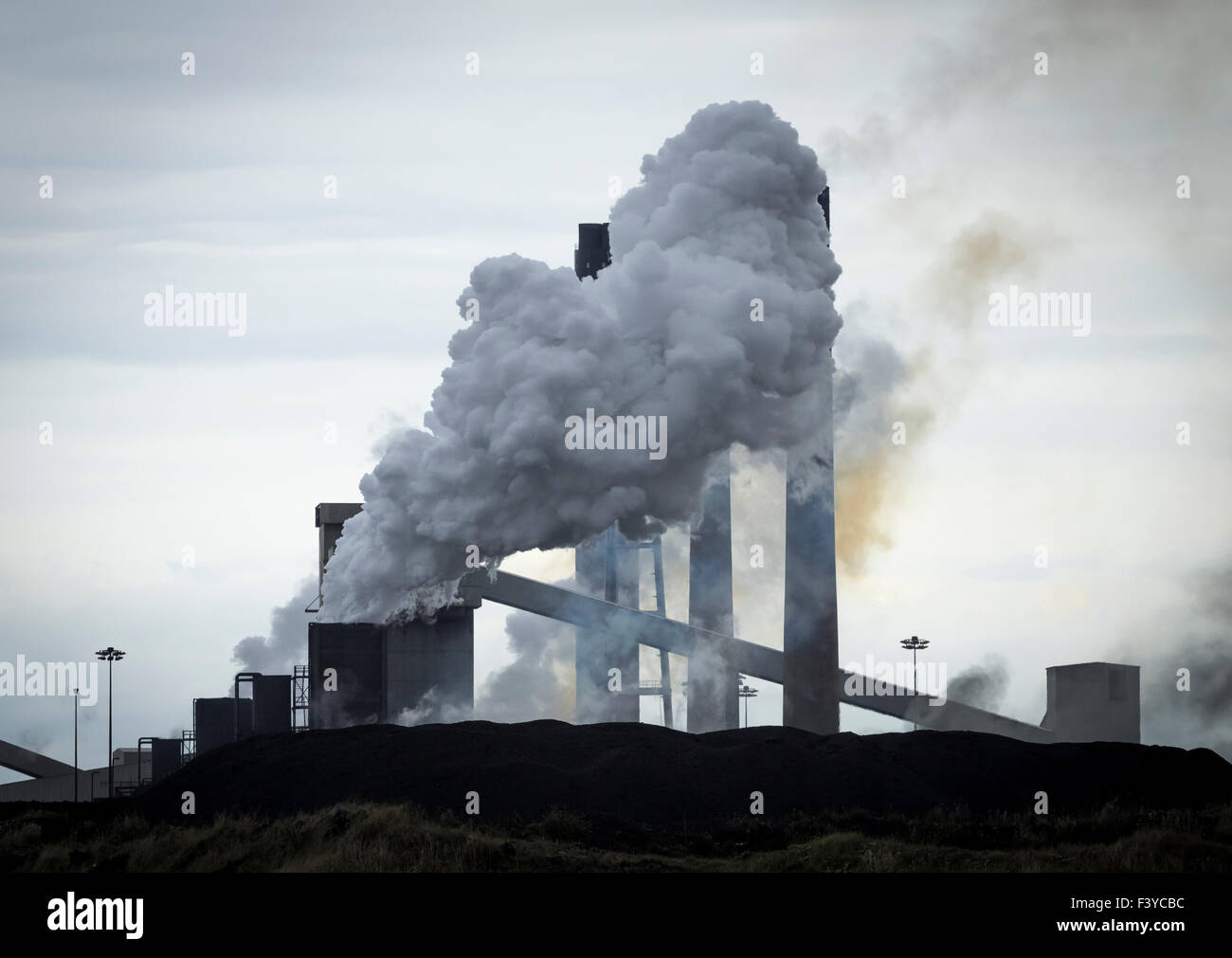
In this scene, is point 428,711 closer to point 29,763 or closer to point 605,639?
point 605,639

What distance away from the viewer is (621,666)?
278 feet

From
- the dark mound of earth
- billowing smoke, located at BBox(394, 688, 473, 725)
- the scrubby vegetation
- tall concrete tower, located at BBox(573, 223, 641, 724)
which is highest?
tall concrete tower, located at BBox(573, 223, 641, 724)

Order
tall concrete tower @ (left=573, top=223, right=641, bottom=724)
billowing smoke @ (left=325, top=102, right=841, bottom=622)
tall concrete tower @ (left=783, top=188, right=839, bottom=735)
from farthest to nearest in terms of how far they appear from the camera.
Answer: tall concrete tower @ (left=573, top=223, right=641, bottom=724)
tall concrete tower @ (left=783, top=188, right=839, bottom=735)
billowing smoke @ (left=325, top=102, right=841, bottom=622)

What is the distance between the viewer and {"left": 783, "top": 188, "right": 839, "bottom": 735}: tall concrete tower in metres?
69.0

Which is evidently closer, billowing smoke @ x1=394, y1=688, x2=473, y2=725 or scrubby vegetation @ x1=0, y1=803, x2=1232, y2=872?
scrubby vegetation @ x1=0, y1=803, x2=1232, y2=872

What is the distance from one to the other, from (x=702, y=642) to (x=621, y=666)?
31.1 ft

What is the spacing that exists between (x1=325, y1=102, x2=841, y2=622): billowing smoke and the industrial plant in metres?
7.93

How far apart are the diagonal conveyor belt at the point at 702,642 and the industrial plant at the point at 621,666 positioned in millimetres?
72

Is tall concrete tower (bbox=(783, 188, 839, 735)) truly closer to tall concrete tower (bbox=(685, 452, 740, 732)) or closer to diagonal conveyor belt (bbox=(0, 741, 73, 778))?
tall concrete tower (bbox=(685, 452, 740, 732))

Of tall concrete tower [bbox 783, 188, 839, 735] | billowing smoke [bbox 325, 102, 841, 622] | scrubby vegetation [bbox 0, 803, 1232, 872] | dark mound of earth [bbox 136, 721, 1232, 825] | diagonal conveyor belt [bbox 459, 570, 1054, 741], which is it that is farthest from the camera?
diagonal conveyor belt [bbox 459, 570, 1054, 741]

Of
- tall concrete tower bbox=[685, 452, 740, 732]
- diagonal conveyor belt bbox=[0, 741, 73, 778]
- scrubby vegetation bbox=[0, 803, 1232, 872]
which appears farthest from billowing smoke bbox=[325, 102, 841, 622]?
diagonal conveyor belt bbox=[0, 741, 73, 778]
